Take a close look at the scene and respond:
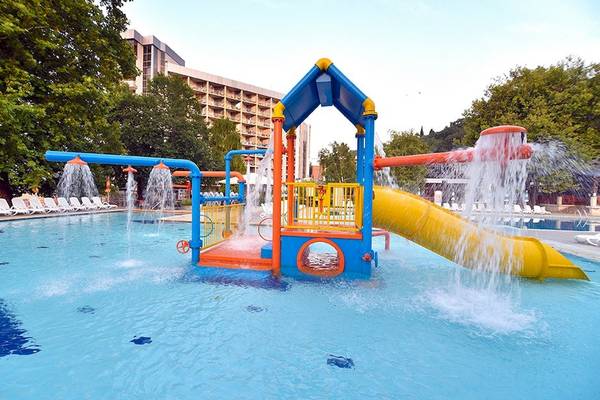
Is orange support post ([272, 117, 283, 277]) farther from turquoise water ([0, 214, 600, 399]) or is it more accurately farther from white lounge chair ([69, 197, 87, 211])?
white lounge chair ([69, 197, 87, 211])

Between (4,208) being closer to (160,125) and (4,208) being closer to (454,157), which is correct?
(160,125)

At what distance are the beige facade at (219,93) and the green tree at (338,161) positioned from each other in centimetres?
2349

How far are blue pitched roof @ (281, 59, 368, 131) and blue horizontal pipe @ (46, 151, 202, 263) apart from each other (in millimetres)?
2754

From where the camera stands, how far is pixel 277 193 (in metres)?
7.31

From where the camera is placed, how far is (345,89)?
7.44 meters

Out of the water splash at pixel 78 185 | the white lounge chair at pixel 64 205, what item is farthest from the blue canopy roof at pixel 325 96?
the water splash at pixel 78 185

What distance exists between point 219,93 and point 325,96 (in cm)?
6266

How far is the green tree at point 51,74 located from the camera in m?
12.0

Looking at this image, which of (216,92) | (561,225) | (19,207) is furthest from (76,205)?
(216,92)

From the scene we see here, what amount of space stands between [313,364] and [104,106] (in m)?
15.5

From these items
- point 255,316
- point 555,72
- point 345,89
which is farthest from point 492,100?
point 255,316

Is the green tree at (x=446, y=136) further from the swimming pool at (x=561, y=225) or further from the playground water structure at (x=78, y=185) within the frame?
the playground water structure at (x=78, y=185)

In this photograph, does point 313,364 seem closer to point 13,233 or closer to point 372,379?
point 372,379

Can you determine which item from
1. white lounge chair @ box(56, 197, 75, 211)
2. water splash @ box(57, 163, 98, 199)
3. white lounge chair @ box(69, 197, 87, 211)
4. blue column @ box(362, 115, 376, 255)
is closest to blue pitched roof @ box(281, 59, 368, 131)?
blue column @ box(362, 115, 376, 255)
